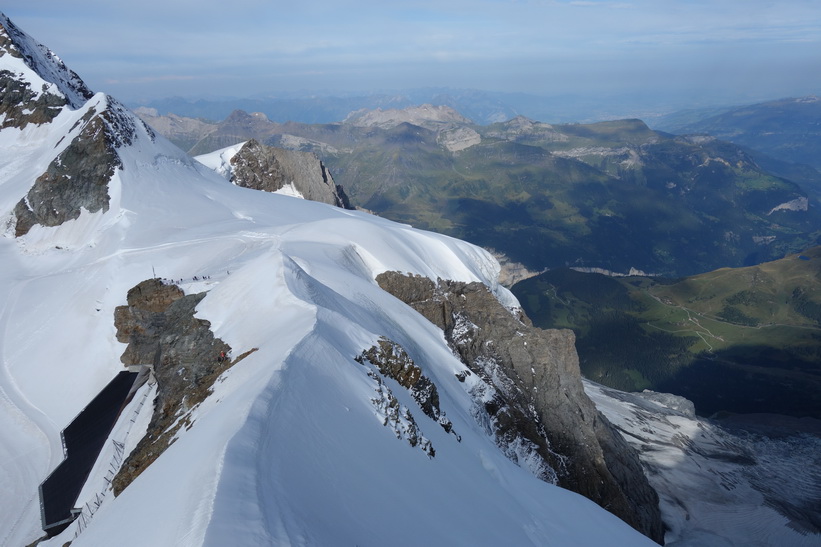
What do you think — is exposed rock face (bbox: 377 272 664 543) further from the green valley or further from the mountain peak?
the green valley

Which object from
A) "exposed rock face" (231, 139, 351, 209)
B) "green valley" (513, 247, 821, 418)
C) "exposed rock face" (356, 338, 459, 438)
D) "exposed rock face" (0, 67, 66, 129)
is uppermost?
"exposed rock face" (0, 67, 66, 129)

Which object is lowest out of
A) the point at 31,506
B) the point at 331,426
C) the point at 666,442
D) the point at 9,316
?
the point at 666,442

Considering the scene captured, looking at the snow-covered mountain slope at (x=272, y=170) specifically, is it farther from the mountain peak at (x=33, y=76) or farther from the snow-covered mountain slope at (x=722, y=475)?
the snow-covered mountain slope at (x=722, y=475)

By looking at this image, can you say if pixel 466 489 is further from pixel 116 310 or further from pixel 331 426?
pixel 116 310

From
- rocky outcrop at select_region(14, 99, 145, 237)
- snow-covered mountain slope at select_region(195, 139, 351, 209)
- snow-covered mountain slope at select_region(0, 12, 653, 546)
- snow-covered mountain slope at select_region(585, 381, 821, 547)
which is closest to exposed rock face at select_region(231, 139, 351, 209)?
snow-covered mountain slope at select_region(195, 139, 351, 209)

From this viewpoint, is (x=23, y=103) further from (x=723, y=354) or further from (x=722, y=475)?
(x=723, y=354)

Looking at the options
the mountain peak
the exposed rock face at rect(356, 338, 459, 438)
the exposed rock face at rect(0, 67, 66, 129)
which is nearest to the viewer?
the exposed rock face at rect(356, 338, 459, 438)

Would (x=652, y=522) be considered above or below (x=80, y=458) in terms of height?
below

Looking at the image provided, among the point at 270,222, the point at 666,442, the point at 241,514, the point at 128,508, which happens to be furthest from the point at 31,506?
the point at 666,442
